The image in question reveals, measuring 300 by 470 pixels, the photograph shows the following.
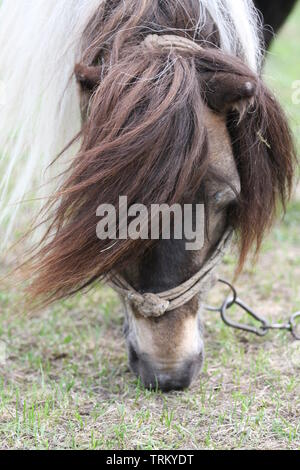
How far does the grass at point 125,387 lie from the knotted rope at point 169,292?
10 cm

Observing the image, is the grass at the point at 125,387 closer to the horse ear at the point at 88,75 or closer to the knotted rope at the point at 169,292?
the knotted rope at the point at 169,292

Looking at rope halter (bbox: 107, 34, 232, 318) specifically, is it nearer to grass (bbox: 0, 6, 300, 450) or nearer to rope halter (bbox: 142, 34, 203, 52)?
rope halter (bbox: 142, 34, 203, 52)

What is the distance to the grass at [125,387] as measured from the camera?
1.56 m

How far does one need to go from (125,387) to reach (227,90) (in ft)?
2.70

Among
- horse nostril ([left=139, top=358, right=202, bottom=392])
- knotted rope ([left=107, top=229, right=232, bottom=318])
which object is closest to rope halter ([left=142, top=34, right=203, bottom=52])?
knotted rope ([left=107, top=229, right=232, bottom=318])

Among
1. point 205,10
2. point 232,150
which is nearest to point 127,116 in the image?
point 232,150

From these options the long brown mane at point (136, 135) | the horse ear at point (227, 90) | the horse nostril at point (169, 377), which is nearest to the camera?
the long brown mane at point (136, 135)

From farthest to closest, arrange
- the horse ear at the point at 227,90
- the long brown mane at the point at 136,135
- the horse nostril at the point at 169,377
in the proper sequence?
the horse nostril at the point at 169,377 → the horse ear at the point at 227,90 → the long brown mane at the point at 136,135

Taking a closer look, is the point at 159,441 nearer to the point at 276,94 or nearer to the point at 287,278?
the point at 276,94

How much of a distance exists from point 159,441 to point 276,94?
3.08ft

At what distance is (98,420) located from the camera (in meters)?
1.64

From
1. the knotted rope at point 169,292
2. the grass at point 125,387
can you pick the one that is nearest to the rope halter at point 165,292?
the knotted rope at point 169,292

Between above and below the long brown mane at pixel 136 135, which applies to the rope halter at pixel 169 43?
above

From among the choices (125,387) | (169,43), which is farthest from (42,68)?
(125,387)
